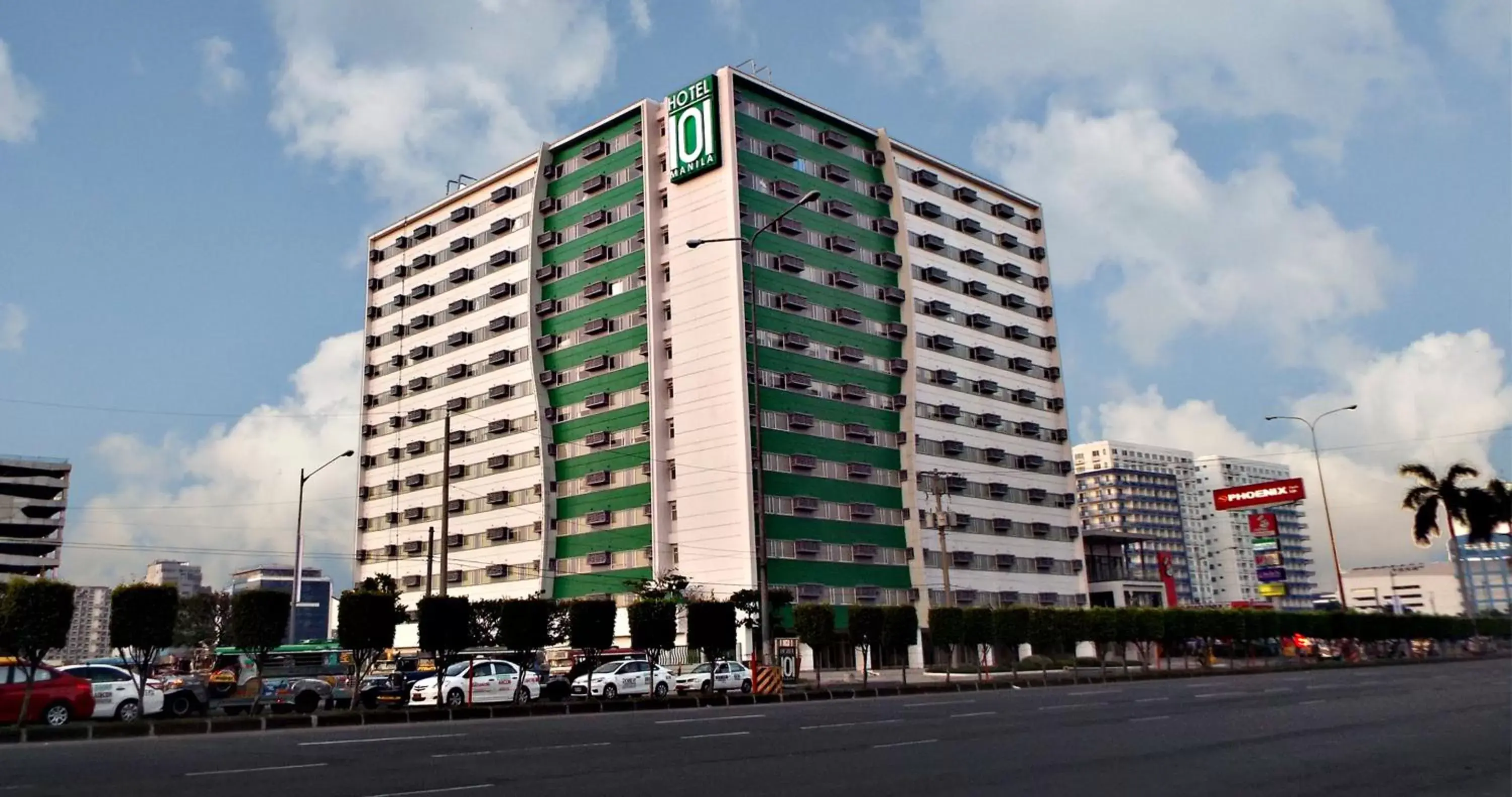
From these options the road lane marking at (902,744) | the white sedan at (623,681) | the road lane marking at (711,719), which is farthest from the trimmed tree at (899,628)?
the road lane marking at (902,744)

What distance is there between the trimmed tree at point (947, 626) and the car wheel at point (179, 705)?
31827mm

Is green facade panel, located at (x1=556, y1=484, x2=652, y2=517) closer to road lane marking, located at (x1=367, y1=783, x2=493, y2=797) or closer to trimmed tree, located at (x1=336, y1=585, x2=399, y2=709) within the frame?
trimmed tree, located at (x1=336, y1=585, x2=399, y2=709)

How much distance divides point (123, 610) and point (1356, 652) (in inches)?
2984

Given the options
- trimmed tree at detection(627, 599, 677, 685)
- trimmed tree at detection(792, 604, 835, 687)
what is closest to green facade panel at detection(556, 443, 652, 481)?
trimmed tree at detection(792, 604, 835, 687)

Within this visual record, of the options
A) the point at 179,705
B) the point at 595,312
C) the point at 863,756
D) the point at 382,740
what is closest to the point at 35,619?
the point at 179,705

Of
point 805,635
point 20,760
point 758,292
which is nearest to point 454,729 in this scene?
point 20,760

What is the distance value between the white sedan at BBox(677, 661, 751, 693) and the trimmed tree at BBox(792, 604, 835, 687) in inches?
124

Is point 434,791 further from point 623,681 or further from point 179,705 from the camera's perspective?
point 623,681

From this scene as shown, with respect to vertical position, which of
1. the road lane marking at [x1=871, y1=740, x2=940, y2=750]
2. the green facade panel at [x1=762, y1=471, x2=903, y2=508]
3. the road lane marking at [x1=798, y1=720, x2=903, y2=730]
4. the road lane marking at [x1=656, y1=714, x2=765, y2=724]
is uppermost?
the green facade panel at [x1=762, y1=471, x2=903, y2=508]

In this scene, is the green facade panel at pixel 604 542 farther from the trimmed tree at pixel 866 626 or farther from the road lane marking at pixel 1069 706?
the road lane marking at pixel 1069 706

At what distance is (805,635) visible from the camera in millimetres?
50844

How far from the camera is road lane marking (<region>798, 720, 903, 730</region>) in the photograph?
858 inches

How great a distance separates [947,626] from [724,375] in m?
28.2

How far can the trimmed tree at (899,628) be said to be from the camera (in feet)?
170
